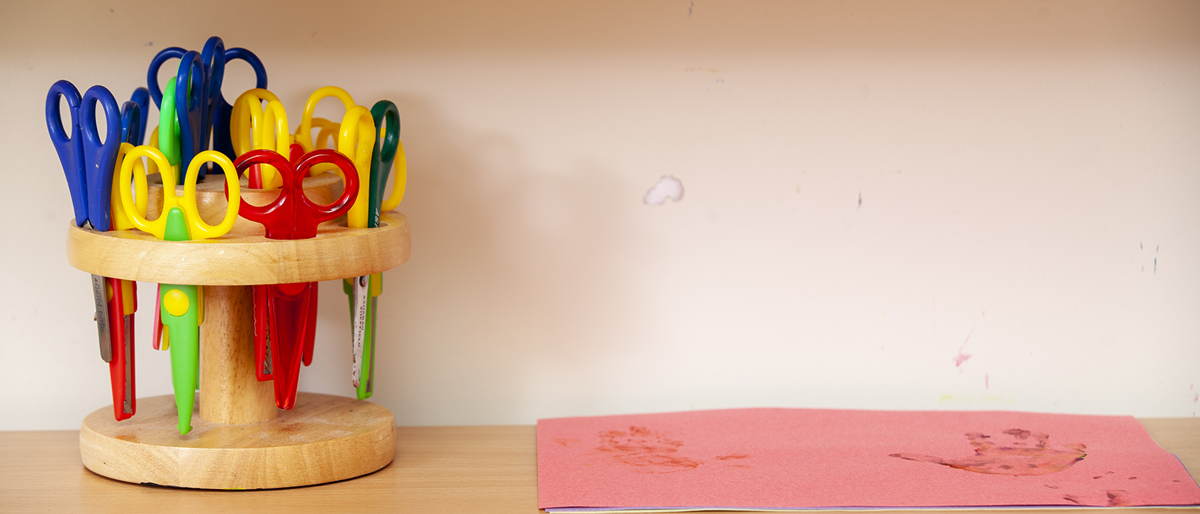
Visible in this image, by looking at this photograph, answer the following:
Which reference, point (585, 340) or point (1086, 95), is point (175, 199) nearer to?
point (585, 340)

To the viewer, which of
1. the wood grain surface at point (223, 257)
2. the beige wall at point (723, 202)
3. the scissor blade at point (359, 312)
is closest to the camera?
the wood grain surface at point (223, 257)

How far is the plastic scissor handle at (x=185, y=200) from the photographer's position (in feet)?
1.94

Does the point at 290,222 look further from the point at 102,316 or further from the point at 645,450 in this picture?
the point at 645,450

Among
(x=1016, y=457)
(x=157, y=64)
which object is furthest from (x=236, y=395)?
(x=1016, y=457)

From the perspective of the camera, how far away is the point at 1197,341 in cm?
87

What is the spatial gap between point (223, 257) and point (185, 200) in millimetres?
52

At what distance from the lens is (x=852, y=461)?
723 millimetres

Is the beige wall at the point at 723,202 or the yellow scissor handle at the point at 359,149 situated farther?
the beige wall at the point at 723,202

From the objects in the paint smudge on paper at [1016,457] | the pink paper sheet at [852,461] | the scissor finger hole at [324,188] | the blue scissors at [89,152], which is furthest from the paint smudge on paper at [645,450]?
the blue scissors at [89,152]

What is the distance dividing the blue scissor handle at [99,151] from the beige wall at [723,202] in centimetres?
18

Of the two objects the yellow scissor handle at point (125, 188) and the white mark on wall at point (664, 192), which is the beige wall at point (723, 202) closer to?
the white mark on wall at point (664, 192)

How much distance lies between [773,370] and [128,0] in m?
0.64

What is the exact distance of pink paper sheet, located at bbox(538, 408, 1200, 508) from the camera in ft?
2.15

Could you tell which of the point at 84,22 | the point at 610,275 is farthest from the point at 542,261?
the point at 84,22
